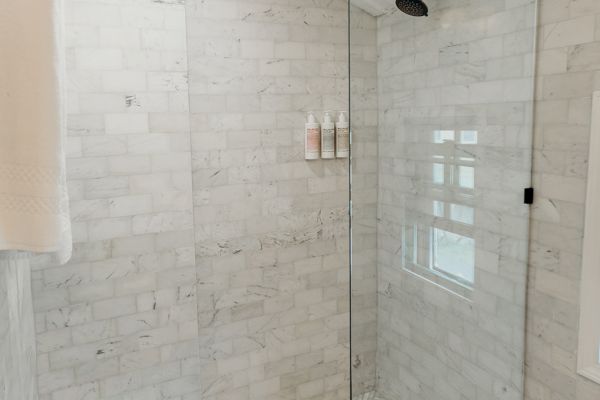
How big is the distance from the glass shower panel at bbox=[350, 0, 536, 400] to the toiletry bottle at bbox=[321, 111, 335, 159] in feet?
2.52

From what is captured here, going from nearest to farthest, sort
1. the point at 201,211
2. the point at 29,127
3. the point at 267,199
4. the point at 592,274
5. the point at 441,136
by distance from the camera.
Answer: the point at 29,127 → the point at 592,274 → the point at 441,136 → the point at 201,211 → the point at 267,199

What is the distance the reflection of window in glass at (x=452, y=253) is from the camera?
6.71 ft

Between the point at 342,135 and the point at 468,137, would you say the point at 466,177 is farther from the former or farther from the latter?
the point at 342,135

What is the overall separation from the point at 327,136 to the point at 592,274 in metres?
1.45

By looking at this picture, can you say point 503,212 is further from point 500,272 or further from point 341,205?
point 341,205

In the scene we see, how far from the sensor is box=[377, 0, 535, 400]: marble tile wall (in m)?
1.96

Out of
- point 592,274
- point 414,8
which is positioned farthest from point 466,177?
point 414,8

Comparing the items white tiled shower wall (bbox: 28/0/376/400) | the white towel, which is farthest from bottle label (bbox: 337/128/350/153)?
the white towel

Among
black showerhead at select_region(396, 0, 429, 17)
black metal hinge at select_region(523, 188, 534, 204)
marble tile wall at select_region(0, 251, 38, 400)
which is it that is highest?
black showerhead at select_region(396, 0, 429, 17)

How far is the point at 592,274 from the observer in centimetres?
188

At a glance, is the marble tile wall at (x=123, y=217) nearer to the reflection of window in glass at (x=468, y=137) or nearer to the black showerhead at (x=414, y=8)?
the black showerhead at (x=414, y=8)

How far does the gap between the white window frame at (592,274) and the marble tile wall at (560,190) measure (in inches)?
0.9

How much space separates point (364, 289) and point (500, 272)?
60cm

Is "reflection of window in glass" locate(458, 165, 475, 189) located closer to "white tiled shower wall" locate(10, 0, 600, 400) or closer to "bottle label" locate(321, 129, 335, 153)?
"white tiled shower wall" locate(10, 0, 600, 400)
